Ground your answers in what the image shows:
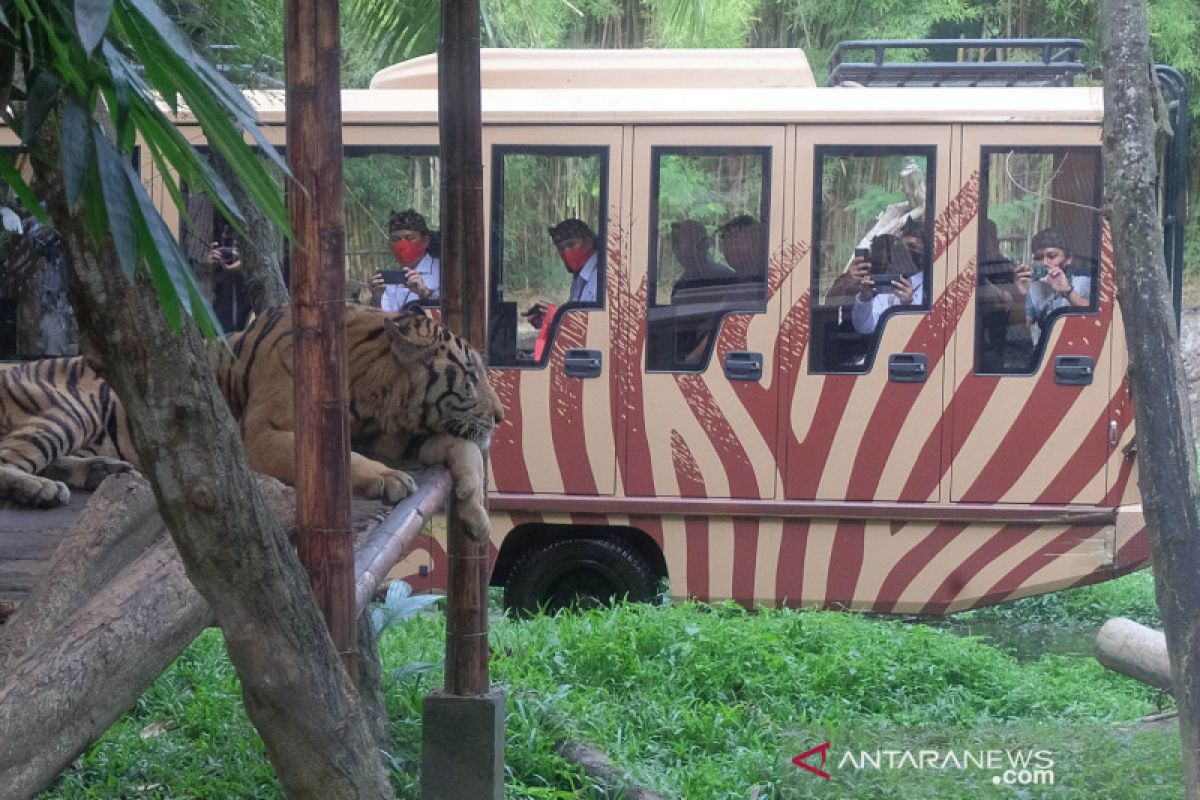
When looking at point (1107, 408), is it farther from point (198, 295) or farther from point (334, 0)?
point (198, 295)

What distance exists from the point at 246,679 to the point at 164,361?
567mm

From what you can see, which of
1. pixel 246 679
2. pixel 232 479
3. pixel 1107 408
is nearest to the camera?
pixel 232 479

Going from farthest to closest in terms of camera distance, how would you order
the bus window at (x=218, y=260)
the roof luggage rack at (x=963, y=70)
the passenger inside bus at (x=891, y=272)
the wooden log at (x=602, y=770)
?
the roof luggage rack at (x=963, y=70)
the passenger inside bus at (x=891, y=272)
the bus window at (x=218, y=260)
the wooden log at (x=602, y=770)

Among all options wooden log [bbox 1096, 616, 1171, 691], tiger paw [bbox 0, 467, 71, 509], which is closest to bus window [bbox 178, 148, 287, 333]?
tiger paw [bbox 0, 467, 71, 509]

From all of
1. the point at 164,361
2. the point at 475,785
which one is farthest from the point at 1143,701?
the point at 164,361

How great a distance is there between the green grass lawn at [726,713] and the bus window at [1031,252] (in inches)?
55.8

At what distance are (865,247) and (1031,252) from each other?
0.77 m

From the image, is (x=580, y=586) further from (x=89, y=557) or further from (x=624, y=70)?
(x=89, y=557)

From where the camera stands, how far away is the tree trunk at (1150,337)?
386 cm

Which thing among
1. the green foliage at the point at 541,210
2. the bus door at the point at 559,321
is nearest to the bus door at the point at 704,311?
the bus door at the point at 559,321

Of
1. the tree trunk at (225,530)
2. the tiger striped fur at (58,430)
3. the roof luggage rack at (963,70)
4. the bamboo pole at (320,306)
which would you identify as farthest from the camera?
the roof luggage rack at (963,70)

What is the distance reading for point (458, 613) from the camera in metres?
4.09

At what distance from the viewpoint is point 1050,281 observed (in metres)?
6.66

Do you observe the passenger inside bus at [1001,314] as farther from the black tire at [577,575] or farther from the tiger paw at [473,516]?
the tiger paw at [473,516]
